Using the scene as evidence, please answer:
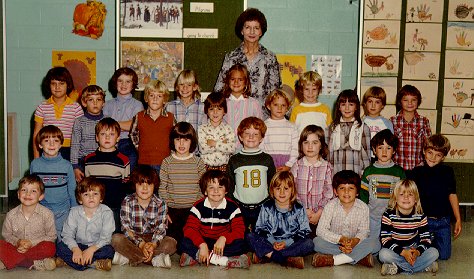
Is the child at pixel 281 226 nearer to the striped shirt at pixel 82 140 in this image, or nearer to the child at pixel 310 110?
the child at pixel 310 110

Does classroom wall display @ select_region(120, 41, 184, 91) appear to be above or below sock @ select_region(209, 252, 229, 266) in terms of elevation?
above

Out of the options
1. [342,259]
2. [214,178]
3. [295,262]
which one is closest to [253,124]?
[214,178]

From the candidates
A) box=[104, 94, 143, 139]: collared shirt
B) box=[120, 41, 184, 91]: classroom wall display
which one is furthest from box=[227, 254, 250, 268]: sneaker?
box=[120, 41, 184, 91]: classroom wall display

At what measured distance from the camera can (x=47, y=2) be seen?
5.95m

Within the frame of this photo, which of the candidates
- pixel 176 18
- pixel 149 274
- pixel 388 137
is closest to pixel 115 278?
pixel 149 274

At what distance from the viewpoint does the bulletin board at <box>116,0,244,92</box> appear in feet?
19.5

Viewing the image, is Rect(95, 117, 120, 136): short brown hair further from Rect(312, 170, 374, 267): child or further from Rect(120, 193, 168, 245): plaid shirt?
Rect(312, 170, 374, 267): child

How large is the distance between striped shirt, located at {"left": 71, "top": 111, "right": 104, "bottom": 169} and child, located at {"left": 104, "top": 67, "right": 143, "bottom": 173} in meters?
0.22

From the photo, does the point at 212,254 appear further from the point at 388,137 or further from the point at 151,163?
the point at 388,137

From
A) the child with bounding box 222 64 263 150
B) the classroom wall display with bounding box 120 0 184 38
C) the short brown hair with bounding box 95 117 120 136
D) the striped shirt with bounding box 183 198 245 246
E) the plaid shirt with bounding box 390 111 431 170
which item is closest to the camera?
the striped shirt with bounding box 183 198 245 246

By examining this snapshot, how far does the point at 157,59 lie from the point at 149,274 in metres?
2.41

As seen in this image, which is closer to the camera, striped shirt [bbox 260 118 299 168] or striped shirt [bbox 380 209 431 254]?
striped shirt [bbox 380 209 431 254]

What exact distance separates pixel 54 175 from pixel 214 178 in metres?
1.21

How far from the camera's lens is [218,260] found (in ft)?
14.7
